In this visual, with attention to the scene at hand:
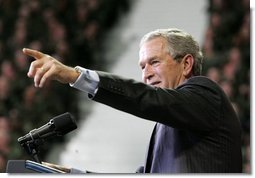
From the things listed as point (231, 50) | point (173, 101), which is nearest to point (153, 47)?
point (173, 101)

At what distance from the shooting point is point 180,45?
4.26 ft

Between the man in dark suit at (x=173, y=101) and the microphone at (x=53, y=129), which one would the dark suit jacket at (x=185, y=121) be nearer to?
the man in dark suit at (x=173, y=101)

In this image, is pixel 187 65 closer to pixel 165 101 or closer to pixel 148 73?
pixel 148 73

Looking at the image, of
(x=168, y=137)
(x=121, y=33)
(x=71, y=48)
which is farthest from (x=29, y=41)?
(x=168, y=137)

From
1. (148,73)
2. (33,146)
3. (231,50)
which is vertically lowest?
(33,146)

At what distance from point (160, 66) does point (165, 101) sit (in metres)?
0.27

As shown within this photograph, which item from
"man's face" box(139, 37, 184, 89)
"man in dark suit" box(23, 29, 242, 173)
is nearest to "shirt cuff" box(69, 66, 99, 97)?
"man in dark suit" box(23, 29, 242, 173)

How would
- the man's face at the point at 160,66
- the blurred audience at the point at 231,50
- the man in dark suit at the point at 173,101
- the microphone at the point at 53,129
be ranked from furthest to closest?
the blurred audience at the point at 231,50 < the man's face at the point at 160,66 < the microphone at the point at 53,129 < the man in dark suit at the point at 173,101

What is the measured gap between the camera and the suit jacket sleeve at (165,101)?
1.01 m

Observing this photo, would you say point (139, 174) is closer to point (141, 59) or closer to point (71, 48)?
point (141, 59)

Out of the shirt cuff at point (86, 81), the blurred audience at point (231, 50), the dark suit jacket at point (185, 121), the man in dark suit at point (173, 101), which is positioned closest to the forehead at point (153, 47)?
the man in dark suit at point (173, 101)

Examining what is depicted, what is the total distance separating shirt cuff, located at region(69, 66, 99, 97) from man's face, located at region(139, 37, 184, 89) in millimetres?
324

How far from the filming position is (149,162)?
4.24 feet

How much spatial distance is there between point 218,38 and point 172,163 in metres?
0.96
